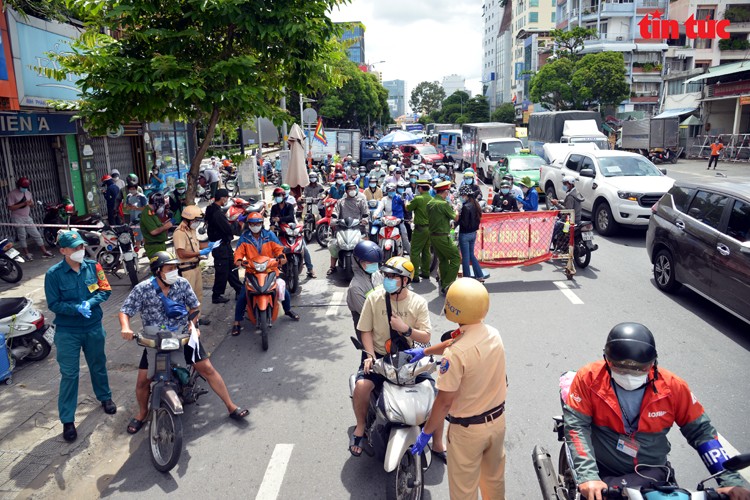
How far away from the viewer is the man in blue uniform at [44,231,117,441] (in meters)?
5.00

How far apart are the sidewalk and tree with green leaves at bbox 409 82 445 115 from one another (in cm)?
11745

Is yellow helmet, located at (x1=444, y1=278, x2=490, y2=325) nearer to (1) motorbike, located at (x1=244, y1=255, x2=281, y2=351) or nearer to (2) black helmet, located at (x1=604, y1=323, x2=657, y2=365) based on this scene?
(2) black helmet, located at (x1=604, y1=323, x2=657, y2=365)

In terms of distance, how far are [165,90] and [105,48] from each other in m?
1.29

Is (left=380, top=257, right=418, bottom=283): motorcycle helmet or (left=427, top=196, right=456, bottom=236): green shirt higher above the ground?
(left=380, top=257, right=418, bottom=283): motorcycle helmet

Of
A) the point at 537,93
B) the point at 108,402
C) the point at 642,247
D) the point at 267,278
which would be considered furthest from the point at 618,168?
the point at 537,93

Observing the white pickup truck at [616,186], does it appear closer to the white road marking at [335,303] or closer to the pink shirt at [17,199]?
the white road marking at [335,303]

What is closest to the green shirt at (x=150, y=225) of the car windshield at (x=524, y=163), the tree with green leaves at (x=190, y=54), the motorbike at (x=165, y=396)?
the tree with green leaves at (x=190, y=54)

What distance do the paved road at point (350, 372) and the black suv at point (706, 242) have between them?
483mm

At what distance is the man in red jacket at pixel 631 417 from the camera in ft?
9.70

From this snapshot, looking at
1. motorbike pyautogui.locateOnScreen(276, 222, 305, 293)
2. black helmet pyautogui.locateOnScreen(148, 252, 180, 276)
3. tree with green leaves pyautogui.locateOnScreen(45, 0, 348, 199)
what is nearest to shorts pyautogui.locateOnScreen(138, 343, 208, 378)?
black helmet pyautogui.locateOnScreen(148, 252, 180, 276)

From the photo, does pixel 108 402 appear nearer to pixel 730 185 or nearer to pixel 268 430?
pixel 268 430

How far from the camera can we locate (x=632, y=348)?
2936 millimetres

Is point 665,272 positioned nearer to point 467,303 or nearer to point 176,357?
point 467,303

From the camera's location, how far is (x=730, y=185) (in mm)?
7742
